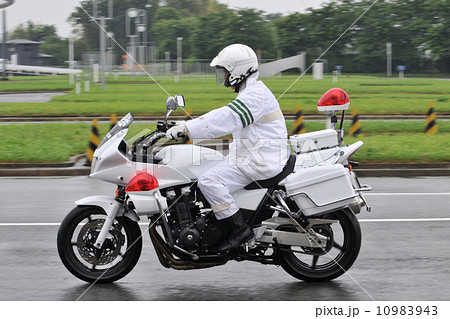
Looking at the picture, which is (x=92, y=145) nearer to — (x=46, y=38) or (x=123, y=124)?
(x=123, y=124)

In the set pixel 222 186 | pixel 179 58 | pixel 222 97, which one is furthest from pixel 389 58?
pixel 222 186

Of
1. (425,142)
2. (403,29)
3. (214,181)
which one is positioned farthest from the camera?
(403,29)

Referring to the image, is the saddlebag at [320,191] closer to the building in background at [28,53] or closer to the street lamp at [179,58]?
the street lamp at [179,58]

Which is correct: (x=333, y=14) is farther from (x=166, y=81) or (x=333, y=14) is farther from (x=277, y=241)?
(x=277, y=241)

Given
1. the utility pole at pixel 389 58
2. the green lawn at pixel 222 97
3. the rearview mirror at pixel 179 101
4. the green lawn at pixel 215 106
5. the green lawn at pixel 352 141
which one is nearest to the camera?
the rearview mirror at pixel 179 101

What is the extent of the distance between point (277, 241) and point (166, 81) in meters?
32.5

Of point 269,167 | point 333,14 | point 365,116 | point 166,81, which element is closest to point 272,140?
point 269,167

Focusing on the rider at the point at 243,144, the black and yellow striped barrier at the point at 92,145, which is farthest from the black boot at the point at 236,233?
the black and yellow striped barrier at the point at 92,145

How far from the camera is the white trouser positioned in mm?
5141

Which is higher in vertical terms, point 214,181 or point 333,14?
point 333,14

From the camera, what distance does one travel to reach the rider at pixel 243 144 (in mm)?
5137

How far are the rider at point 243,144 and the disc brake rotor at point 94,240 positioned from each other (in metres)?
0.78

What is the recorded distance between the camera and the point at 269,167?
522 centimetres

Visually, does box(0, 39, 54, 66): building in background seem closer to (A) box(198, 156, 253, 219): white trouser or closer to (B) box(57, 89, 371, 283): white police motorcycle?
(B) box(57, 89, 371, 283): white police motorcycle
